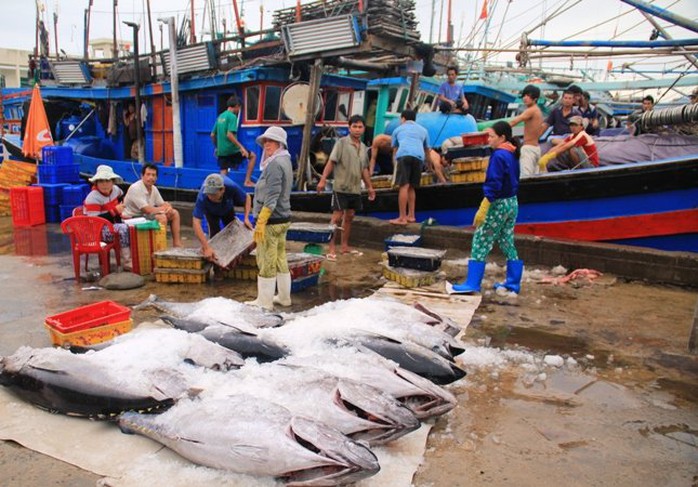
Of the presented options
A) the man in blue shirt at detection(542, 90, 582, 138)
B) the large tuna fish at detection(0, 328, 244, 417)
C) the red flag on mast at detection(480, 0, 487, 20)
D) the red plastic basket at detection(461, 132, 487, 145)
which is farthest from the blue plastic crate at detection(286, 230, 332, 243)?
the red flag on mast at detection(480, 0, 487, 20)

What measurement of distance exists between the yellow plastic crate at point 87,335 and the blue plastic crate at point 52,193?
737 centimetres

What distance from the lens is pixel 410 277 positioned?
22.3 ft

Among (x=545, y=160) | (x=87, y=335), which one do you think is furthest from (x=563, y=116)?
(x=87, y=335)

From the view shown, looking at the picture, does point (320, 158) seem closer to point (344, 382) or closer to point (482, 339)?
point (482, 339)

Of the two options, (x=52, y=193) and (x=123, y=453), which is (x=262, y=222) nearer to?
(x=123, y=453)

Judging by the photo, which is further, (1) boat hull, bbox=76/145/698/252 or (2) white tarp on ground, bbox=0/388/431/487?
(1) boat hull, bbox=76/145/698/252

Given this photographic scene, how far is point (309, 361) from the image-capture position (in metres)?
3.88

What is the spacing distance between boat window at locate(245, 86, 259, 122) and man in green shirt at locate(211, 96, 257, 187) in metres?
0.20

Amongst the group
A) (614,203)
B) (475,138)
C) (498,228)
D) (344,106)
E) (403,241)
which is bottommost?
(403,241)

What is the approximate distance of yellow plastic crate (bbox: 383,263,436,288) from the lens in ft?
22.4

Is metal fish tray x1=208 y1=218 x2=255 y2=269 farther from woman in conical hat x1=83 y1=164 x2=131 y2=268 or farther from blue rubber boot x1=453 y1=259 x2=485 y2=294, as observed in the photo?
blue rubber boot x1=453 y1=259 x2=485 y2=294

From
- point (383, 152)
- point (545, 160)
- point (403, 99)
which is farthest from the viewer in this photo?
point (403, 99)

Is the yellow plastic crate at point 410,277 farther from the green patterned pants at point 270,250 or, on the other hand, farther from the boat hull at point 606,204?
the boat hull at point 606,204

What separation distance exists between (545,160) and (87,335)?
6808 mm
